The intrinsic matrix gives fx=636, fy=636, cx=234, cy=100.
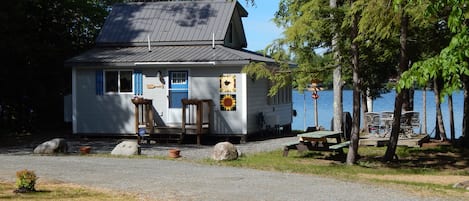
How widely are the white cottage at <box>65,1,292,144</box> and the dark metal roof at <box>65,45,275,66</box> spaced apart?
0.03 m

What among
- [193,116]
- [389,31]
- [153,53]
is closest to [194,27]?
[153,53]

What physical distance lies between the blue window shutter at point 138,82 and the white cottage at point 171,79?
0.11 ft

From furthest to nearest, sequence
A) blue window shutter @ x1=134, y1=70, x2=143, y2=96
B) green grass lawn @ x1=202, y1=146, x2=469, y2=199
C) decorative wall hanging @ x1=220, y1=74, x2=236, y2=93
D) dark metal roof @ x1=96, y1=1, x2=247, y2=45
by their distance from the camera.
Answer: dark metal roof @ x1=96, y1=1, x2=247, y2=45 → blue window shutter @ x1=134, y1=70, x2=143, y2=96 → decorative wall hanging @ x1=220, y1=74, x2=236, y2=93 → green grass lawn @ x1=202, y1=146, x2=469, y2=199

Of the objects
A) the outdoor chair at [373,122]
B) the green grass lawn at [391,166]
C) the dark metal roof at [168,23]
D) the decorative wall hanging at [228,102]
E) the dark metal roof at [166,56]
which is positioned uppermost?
the dark metal roof at [168,23]

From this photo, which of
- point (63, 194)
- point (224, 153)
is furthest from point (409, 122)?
point (63, 194)

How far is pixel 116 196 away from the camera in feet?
31.6

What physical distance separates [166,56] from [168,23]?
3.02 metres

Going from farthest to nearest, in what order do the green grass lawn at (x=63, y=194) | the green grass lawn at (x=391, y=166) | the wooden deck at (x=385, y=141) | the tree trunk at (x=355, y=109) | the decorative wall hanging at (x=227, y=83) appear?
the decorative wall hanging at (x=227, y=83), the wooden deck at (x=385, y=141), the tree trunk at (x=355, y=109), the green grass lawn at (x=391, y=166), the green grass lawn at (x=63, y=194)

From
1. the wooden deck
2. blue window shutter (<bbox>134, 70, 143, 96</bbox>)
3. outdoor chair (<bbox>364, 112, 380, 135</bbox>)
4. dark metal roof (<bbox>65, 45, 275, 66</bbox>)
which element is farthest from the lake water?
blue window shutter (<bbox>134, 70, 143, 96</bbox>)

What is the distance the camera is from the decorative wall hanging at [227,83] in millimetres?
20453

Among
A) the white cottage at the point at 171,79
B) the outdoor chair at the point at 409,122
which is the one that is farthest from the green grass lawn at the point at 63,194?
the outdoor chair at the point at 409,122

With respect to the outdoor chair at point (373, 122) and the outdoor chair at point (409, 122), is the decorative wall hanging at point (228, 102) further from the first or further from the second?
the outdoor chair at point (409, 122)

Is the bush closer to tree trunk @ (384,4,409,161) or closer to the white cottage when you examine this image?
tree trunk @ (384,4,409,161)

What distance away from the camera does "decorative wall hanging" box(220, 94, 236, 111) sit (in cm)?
2053
